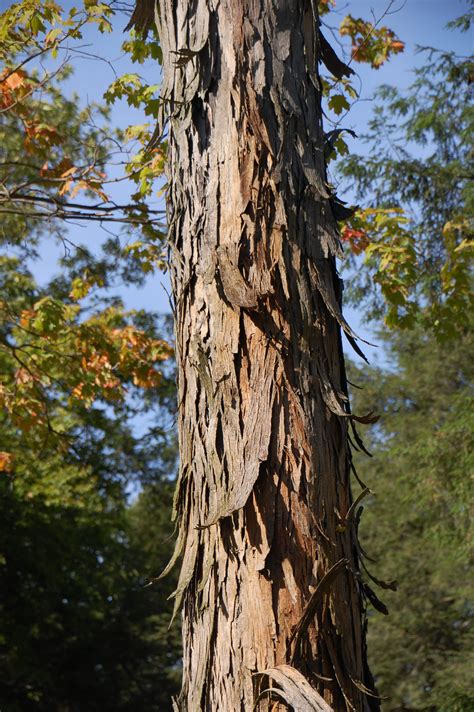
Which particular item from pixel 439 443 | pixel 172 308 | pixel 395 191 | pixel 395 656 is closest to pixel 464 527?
pixel 439 443

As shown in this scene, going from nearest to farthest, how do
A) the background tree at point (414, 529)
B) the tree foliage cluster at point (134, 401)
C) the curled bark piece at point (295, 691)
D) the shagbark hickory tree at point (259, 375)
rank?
the curled bark piece at point (295, 691) < the shagbark hickory tree at point (259, 375) < the tree foliage cluster at point (134, 401) < the background tree at point (414, 529)

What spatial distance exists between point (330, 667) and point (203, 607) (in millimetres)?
307

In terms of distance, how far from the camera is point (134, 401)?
16.3m

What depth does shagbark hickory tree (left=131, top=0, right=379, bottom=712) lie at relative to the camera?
173 centimetres

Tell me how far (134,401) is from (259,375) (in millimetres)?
14597

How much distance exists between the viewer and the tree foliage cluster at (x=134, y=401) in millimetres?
6227

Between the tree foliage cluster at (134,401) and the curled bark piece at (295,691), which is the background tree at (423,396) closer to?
the tree foliage cluster at (134,401)

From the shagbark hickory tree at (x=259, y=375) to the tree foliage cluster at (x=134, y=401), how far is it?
183mm

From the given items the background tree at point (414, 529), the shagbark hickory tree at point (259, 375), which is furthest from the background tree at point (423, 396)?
the shagbark hickory tree at point (259, 375)

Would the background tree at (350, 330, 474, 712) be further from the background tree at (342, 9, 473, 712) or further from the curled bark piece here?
the curled bark piece

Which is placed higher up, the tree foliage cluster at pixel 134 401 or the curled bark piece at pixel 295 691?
the tree foliage cluster at pixel 134 401

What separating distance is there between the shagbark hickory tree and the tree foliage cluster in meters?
0.18

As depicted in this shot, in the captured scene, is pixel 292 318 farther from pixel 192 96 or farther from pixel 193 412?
pixel 192 96

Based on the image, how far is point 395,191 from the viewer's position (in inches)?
486
